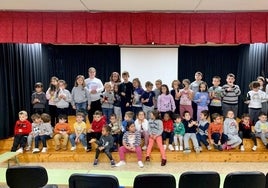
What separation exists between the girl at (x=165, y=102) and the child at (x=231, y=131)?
1.11m

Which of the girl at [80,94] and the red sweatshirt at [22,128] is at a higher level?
the girl at [80,94]

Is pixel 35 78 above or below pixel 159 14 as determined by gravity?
below

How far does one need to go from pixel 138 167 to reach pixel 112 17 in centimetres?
264

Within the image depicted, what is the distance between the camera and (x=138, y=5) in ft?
12.9

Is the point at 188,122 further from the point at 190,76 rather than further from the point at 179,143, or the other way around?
the point at 190,76

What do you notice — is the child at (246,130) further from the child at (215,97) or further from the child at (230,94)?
the child at (215,97)

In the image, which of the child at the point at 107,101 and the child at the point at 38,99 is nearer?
the child at the point at 107,101

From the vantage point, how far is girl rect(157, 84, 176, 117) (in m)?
5.83

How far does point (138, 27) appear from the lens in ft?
14.3

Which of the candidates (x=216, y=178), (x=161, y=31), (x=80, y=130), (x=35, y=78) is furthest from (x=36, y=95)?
(x=216, y=178)

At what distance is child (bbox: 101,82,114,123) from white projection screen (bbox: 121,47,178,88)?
2548 mm

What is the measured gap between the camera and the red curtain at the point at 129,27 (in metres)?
4.32

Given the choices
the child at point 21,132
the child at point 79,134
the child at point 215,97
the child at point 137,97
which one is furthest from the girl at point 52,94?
the child at point 215,97

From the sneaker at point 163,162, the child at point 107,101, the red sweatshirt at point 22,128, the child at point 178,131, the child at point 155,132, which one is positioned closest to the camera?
the sneaker at point 163,162
